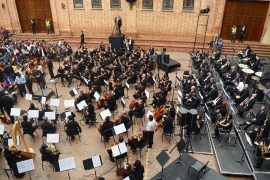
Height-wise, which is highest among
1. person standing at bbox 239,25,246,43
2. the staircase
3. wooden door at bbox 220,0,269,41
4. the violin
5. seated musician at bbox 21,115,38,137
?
wooden door at bbox 220,0,269,41

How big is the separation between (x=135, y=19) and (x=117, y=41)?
3.13 metres

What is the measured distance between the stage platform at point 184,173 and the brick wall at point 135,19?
1577 cm

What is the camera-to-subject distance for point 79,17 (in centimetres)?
2466

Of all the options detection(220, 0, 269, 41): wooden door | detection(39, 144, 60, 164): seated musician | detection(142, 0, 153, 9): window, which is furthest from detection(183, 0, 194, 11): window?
detection(39, 144, 60, 164): seated musician

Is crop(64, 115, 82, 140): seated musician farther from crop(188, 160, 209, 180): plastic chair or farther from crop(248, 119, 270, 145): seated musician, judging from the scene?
crop(248, 119, 270, 145): seated musician

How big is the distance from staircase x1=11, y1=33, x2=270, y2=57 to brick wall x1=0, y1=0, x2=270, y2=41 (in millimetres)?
441

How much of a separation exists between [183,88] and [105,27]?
12.6 m

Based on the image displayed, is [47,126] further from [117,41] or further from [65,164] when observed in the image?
[117,41]

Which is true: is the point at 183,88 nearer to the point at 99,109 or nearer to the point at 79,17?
the point at 99,109

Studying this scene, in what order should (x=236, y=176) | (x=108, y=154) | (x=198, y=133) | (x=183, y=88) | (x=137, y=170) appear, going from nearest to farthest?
1. (x=137, y=170)
2. (x=236, y=176)
3. (x=108, y=154)
4. (x=198, y=133)
5. (x=183, y=88)

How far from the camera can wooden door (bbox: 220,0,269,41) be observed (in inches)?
887

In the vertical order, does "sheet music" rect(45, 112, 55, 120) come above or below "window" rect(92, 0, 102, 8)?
below

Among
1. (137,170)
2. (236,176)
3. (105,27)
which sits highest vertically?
(105,27)

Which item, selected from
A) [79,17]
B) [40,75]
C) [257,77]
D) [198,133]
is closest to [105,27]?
[79,17]
